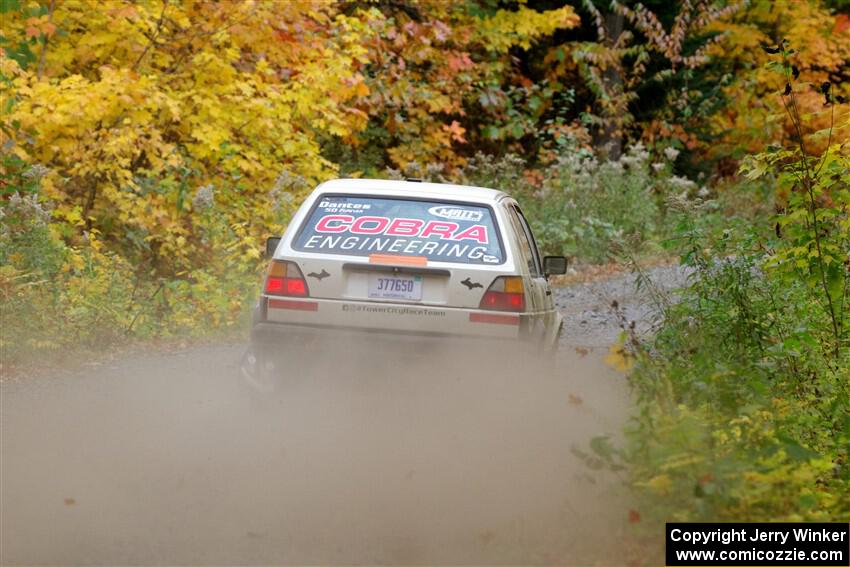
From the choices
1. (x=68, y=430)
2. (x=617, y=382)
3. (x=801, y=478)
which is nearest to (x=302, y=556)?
(x=801, y=478)

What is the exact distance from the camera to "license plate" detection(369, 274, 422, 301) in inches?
313

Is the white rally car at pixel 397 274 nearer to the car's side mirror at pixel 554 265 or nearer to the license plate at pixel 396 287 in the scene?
the license plate at pixel 396 287

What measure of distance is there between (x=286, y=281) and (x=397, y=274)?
0.75 metres

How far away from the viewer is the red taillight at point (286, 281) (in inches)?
318

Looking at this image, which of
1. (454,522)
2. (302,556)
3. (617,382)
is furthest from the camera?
(617,382)

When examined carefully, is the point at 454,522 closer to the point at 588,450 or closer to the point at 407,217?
the point at 588,450

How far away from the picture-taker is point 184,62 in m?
16.1

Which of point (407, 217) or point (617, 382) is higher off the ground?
point (407, 217)

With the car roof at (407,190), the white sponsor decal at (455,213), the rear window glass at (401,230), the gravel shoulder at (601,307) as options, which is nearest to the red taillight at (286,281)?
the rear window glass at (401,230)

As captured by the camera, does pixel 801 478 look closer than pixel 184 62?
Yes

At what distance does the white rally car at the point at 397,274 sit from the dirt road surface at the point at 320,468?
0.22 metres

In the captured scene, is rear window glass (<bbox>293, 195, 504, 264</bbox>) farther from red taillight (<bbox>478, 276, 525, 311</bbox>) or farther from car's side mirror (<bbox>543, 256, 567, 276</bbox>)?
car's side mirror (<bbox>543, 256, 567, 276</bbox>)

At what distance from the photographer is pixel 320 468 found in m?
6.87

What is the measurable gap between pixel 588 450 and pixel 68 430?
326cm
